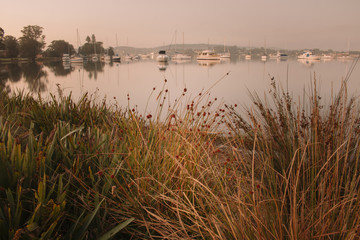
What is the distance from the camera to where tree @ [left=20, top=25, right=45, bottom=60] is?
67.0 m

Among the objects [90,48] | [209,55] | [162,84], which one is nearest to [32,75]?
[162,84]

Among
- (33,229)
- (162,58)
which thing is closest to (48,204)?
(33,229)

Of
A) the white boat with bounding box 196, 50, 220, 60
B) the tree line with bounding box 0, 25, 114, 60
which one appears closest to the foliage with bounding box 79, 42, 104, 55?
the tree line with bounding box 0, 25, 114, 60

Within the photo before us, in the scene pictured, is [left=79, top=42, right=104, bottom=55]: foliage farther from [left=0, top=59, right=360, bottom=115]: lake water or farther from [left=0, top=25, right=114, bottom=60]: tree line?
[left=0, top=59, right=360, bottom=115]: lake water

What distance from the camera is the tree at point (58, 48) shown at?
85375 mm

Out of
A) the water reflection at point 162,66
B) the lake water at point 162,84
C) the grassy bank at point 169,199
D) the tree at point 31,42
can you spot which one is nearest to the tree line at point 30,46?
the tree at point 31,42

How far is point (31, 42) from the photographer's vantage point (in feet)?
222

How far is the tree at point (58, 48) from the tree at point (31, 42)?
341 inches

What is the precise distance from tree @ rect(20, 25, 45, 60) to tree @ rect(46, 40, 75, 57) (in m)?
8.67

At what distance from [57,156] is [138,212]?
0.84 meters

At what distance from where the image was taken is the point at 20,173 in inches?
67.8

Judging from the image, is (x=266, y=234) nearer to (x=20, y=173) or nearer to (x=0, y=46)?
(x=20, y=173)

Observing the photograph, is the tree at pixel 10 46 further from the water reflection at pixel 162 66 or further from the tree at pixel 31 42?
the water reflection at pixel 162 66

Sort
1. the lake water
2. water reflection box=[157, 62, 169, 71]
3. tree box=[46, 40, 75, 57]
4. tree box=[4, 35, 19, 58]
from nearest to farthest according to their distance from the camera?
the lake water < water reflection box=[157, 62, 169, 71] < tree box=[4, 35, 19, 58] < tree box=[46, 40, 75, 57]
